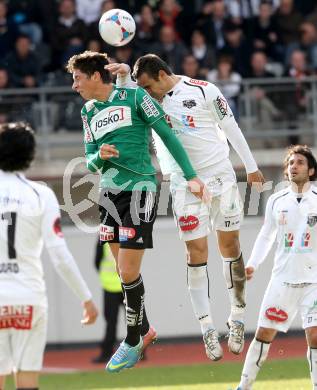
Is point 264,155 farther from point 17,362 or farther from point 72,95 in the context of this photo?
point 17,362

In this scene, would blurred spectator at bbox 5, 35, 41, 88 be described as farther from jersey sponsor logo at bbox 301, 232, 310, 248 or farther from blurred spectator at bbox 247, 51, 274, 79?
jersey sponsor logo at bbox 301, 232, 310, 248

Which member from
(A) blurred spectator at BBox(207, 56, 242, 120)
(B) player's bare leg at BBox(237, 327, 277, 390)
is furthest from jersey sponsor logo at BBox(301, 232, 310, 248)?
(A) blurred spectator at BBox(207, 56, 242, 120)

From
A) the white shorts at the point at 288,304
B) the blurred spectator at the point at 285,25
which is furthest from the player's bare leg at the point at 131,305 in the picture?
the blurred spectator at the point at 285,25

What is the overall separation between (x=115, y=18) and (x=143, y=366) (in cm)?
900

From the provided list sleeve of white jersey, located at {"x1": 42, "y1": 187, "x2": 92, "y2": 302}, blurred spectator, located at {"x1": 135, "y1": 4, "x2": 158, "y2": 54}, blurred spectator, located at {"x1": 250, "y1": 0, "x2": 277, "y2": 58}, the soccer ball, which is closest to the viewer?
sleeve of white jersey, located at {"x1": 42, "y1": 187, "x2": 92, "y2": 302}

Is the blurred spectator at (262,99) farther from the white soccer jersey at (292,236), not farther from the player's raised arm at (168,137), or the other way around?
the player's raised arm at (168,137)

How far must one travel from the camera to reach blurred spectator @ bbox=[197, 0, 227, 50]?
1919 cm

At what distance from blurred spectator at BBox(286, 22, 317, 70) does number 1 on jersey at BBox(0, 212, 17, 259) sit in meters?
12.2

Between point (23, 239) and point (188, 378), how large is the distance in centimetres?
841

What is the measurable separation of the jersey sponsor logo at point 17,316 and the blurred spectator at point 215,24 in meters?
12.1

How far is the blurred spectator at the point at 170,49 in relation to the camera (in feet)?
59.7

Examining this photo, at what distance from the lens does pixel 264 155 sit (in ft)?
62.1

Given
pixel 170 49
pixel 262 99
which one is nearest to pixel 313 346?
pixel 262 99

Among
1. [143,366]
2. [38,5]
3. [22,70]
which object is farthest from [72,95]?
[143,366]
